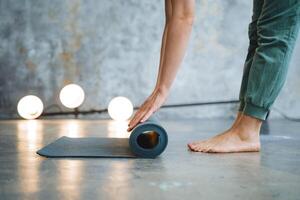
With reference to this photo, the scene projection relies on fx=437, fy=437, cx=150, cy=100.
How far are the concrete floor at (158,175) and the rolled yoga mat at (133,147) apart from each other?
1.9 inches

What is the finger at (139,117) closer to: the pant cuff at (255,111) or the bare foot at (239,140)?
the bare foot at (239,140)

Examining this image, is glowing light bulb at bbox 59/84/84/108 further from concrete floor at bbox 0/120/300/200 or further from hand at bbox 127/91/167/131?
hand at bbox 127/91/167/131

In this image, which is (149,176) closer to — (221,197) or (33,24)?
(221,197)

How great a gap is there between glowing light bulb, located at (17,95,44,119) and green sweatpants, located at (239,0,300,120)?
69.5 inches

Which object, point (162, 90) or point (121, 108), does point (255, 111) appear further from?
point (121, 108)

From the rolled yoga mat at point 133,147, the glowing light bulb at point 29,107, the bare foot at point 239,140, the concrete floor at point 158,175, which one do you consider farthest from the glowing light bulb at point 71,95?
the bare foot at point 239,140

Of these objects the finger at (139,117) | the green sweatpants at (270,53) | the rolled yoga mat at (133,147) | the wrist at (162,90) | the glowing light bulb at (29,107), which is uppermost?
the green sweatpants at (270,53)

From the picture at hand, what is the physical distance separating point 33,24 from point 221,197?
8.36ft

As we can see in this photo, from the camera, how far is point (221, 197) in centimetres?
Result: 102

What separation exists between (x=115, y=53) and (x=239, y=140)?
1.80m

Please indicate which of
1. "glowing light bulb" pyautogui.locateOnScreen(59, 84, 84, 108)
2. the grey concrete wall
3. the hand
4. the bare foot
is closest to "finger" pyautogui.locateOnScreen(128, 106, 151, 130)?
the hand

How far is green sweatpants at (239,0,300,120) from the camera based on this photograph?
5.16 ft

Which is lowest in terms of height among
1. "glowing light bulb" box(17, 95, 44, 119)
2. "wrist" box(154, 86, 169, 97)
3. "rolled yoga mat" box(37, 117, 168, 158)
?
"glowing light bulb" box(17, 95, 44, 119)

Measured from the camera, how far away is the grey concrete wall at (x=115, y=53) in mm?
3205
